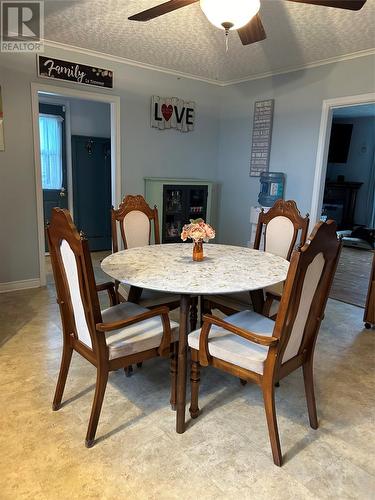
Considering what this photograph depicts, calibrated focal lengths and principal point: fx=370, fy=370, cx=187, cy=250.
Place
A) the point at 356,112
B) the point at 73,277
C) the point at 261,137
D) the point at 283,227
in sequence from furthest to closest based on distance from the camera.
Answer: the point at 356,112 → the point at 261,137 → the point at 283,227 → the point at 73,277

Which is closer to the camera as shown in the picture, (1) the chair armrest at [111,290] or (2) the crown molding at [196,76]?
(1) the chair armrest at [111,290]

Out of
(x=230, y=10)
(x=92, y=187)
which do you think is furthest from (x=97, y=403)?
(x=92, y=187)

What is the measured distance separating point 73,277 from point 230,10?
61.5 inches

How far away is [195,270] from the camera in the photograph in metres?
2.11

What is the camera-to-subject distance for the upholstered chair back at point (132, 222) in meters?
3.06

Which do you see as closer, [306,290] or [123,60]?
[306,290]

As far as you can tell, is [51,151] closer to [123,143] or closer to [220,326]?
[123,143]

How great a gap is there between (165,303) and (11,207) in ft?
7.54

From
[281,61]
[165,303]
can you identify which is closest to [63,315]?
[165,303]

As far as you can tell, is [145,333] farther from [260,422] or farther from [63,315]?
[260,422]

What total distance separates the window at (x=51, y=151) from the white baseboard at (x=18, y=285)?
1921 millimetres

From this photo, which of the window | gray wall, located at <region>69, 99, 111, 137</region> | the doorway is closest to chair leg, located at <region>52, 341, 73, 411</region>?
the window

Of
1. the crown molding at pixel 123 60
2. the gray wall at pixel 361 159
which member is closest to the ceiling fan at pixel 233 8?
the crown molding at pixel 123 60

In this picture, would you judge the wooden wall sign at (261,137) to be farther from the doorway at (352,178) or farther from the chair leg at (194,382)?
the chair leg at (194,382)
